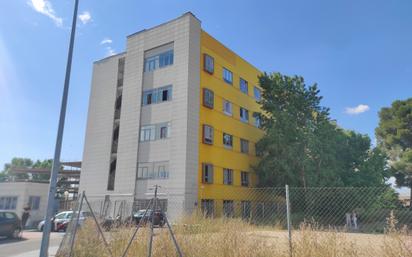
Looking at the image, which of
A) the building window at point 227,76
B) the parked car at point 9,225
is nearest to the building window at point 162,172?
the parked car at point 9,225

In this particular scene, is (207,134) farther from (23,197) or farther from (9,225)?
(23,197)

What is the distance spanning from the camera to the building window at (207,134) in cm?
3010

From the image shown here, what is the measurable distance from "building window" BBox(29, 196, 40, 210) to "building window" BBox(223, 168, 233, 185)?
21.7 meters

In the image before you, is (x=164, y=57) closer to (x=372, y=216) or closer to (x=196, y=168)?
(x=196, y=168)

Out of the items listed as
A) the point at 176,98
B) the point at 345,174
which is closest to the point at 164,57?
the point at 176,98

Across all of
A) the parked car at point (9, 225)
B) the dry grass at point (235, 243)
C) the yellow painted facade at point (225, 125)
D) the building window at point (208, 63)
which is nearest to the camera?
the dry grass at point (235, 243)

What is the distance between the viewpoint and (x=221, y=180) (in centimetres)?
3139

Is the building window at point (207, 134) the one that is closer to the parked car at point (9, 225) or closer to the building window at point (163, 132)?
the building window at point (163, 132)

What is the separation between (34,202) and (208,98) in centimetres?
2304

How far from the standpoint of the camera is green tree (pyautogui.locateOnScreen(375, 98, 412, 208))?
37.9 metres

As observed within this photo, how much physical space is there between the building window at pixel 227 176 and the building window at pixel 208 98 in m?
6.78

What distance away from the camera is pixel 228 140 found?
3369 centimetres

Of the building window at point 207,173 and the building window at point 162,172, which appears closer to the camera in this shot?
the building window at point 162,172

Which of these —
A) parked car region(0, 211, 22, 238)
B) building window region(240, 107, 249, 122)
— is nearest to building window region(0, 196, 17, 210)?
parked car region(0, 211, 22, 238)
